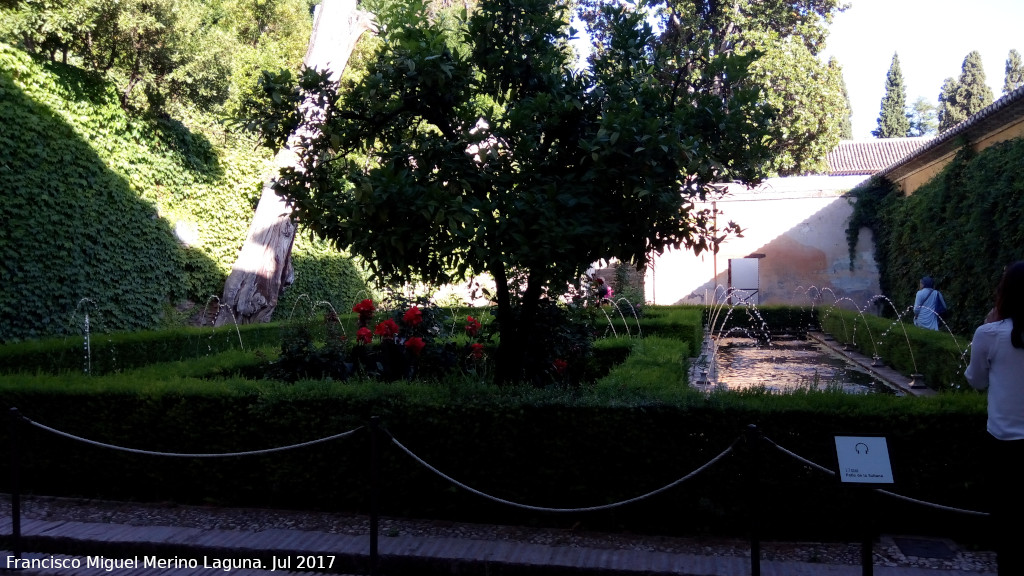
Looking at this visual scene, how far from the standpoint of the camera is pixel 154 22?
10883mm

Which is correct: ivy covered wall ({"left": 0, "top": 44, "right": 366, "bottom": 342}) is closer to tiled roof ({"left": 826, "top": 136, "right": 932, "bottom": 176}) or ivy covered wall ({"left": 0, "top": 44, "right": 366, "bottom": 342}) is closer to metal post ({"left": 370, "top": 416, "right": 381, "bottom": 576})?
metal post ({"left": 370, "top": 416, "right": 381, "bottom": 576})

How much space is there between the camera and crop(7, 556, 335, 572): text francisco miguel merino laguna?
→ 158 inches

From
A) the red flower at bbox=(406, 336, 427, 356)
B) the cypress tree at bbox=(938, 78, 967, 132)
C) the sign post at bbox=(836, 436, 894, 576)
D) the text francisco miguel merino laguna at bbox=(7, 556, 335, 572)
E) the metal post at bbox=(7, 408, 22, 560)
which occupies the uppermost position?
the cypress tree at bbox=(938, 78, 967, 132)

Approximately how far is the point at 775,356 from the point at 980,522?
9.06m

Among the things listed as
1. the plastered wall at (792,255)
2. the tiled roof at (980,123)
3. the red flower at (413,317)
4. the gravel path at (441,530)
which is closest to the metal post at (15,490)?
the gravel path at (441,530)

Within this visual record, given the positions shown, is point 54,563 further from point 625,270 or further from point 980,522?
point 625,270

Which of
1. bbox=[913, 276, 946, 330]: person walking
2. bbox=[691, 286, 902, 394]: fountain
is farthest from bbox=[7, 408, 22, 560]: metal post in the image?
bbox=[913, 276, 946, 330]: person walking

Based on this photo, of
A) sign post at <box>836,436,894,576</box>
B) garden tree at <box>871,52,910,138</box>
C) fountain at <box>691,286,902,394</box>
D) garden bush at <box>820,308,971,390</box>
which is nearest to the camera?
sign post at <box>836,436,894,576</box>

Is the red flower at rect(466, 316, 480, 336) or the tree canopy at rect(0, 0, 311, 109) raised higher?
the tree canopy at rect(0, 0, 311, 109)

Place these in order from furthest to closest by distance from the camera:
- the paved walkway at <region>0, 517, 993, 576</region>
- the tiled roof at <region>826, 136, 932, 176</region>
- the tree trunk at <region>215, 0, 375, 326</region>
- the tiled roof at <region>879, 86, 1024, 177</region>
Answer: the tiled roof at <region>826, 136, 932, 176</region>, the tree trunk at <region>215, 0, 375, 326</region>, the tiled roof at <region>879, 86, 1024, 177</region>, the paved walkway at <region>0, 517, 993, 576</region>

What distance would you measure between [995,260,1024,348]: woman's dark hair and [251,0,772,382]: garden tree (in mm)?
1554

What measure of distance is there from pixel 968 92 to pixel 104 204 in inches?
1718

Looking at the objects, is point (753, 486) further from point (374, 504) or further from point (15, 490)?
point (15, 490)

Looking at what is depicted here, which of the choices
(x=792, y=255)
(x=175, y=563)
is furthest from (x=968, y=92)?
(x=175, y=563)
